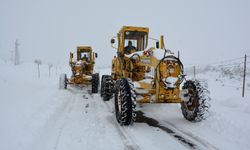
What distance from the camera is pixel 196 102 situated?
23.4 feet

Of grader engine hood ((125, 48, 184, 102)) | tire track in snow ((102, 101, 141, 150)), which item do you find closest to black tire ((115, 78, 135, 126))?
tire track in snow ((102, 101, 141, 150))

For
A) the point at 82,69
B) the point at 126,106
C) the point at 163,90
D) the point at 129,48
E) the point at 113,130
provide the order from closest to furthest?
the point at 113,130
the point at 126,106
the point at 163,90
the point at 129,48
the point at 82,69

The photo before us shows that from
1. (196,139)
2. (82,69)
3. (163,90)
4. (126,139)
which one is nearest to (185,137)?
(196,139)

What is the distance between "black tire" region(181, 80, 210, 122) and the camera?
6930 millimetres

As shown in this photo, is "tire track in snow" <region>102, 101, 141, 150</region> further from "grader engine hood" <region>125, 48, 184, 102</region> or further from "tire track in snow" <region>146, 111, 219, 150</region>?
"grader engine hood" <region>125, 48, 184, 102</region>

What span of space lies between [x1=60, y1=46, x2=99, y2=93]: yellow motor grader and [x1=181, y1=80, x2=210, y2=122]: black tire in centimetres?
830

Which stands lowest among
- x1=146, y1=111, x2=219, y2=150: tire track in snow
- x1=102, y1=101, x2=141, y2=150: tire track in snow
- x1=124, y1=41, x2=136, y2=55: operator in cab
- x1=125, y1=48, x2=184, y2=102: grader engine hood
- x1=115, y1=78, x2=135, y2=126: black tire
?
x1=102, y1=101, x2=141, y2=150: tire track in snow

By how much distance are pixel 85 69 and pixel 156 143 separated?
14.1 meters

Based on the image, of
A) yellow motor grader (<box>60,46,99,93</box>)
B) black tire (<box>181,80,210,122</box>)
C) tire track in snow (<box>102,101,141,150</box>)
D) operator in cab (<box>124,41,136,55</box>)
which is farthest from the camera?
yellow motor grader (<box>60,46,99,93</box>)

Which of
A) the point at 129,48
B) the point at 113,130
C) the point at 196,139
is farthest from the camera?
the point at 129,48

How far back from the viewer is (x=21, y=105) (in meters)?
8.84

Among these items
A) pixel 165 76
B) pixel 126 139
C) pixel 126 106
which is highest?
pixel 165 76

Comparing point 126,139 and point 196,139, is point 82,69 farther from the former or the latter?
point 196,139

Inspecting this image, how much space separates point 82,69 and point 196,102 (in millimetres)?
11781
